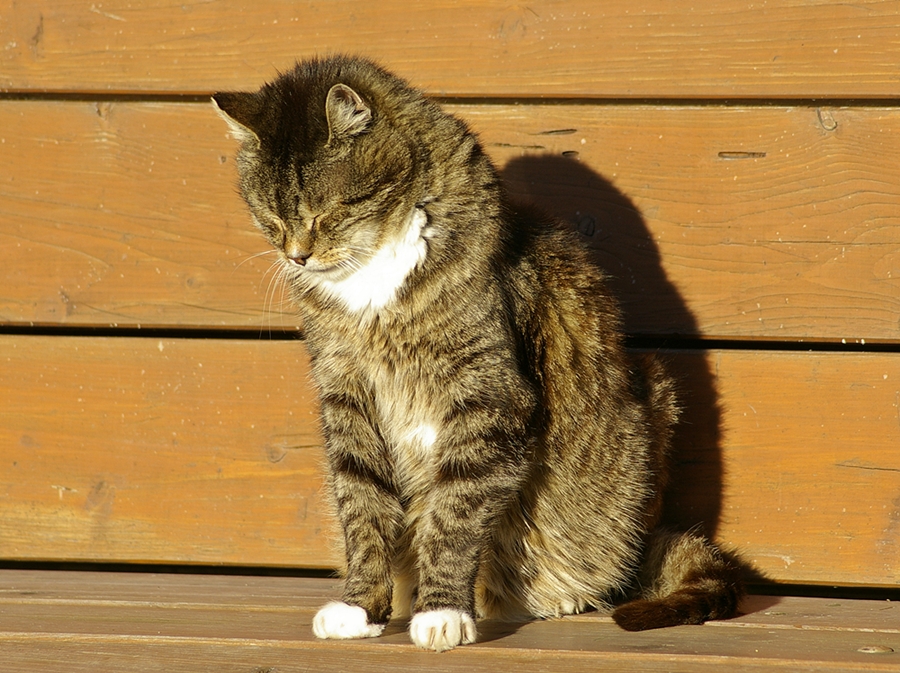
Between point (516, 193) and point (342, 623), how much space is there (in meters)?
1.00

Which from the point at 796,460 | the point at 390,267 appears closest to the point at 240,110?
the point at 390,267

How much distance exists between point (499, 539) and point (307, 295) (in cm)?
59

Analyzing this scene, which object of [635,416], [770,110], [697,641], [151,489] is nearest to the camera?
[697,641]

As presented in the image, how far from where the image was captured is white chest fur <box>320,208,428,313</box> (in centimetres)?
162

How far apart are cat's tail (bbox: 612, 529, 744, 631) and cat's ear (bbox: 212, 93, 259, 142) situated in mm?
1061

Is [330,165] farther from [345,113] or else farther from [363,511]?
[363,511]

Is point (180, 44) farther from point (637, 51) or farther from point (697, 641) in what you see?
point (697, 641)

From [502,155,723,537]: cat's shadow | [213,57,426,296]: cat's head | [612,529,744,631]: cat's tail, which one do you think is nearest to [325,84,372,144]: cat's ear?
[213,57,426,296]: cat's head

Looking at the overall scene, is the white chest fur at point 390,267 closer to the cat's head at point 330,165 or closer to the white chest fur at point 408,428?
the cat's head at point 330,165

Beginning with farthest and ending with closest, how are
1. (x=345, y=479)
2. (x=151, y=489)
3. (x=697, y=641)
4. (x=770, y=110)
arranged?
(x=151, y=489)
(x=770, y=110)
(x=345, y=479)
(x=697, y=641)

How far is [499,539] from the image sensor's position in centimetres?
178

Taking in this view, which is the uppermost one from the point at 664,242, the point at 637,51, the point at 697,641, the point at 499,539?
the point at 637,51

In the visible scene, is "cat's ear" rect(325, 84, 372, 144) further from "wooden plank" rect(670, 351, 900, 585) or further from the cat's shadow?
"wooden plank" rect(670, 351, 900, 585)

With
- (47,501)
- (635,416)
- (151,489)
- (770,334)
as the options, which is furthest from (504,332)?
(47,501)
